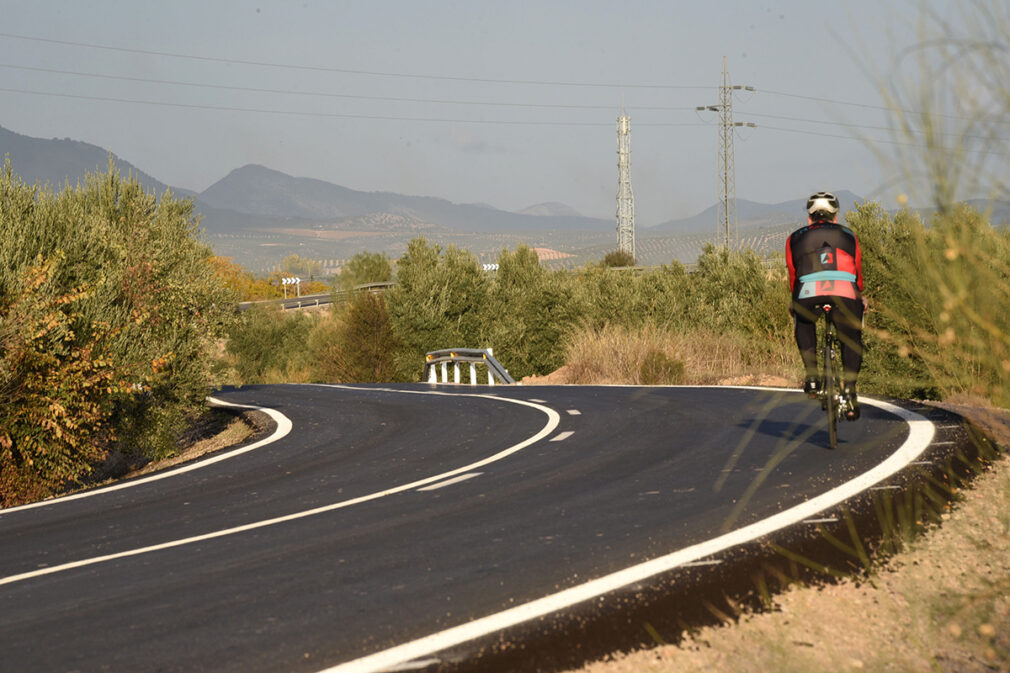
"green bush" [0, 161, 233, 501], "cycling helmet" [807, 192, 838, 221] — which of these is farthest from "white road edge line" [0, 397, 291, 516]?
"cycling helmet" [807, 192, 838, 221]

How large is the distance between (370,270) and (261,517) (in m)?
90.5

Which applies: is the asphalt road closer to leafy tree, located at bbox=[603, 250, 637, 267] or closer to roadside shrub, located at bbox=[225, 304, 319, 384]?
roadside shrub, located at bbox=[225, 304, 319, 384]

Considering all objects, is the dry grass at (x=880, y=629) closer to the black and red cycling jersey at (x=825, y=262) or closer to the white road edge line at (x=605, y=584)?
the white road edge line at (x=605, y=584)

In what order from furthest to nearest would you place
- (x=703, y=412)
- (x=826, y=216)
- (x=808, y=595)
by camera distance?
(x=703, y=412)
(x=826, y=216)
(x=808, y=595)

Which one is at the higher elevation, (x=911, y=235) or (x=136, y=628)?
(x=911, y=235)

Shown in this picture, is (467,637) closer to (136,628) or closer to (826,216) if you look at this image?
(136,628)

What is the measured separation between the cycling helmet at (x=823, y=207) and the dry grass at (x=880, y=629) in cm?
449

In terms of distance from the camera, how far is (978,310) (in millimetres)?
3490

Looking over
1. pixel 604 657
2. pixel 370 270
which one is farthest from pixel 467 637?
pixel 370 270

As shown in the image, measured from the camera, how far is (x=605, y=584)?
5.29 meters

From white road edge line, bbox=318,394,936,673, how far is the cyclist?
122 cm

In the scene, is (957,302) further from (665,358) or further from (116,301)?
(665,358)

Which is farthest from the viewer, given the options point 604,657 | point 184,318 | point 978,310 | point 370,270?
point 370,270

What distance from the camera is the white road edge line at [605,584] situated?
4402mm
